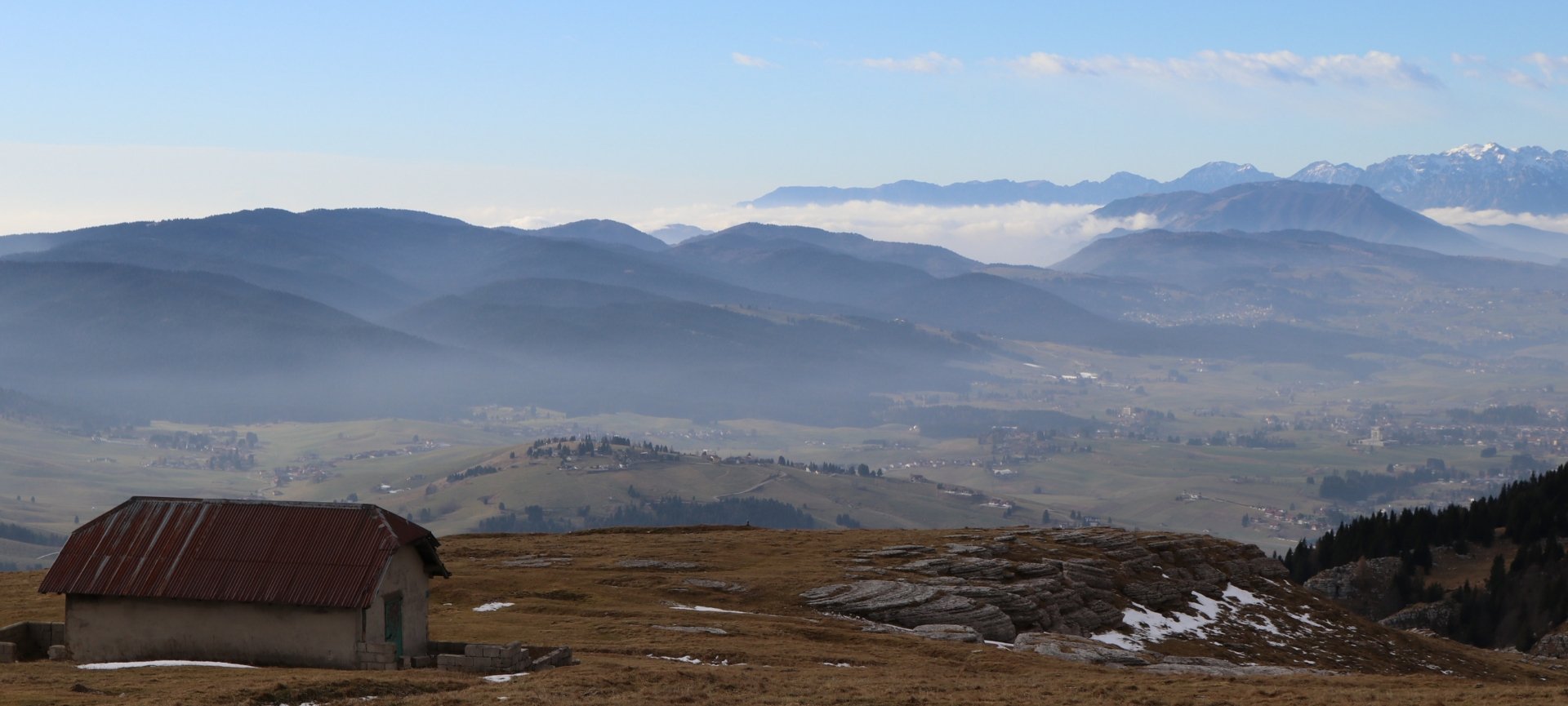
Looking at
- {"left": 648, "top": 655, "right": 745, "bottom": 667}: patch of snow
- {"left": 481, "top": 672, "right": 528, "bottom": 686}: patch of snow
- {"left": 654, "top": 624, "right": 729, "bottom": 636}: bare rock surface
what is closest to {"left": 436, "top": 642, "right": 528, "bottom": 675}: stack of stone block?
{"left": 481, "top": 672, "right": 528, "bottom": 686}: patch of snow

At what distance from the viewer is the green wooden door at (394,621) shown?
4822 cm

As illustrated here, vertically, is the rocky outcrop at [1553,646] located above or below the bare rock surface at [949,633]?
below

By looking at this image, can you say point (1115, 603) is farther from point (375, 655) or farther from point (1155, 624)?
point (375, 655)

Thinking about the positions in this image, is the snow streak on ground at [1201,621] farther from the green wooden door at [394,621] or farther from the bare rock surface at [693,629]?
the green wooden door at [394,621]

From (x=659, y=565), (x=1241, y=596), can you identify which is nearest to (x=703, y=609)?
(x=659, y=565)

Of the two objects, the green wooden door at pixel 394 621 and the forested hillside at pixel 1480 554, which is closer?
the green wooden door at pixel 394 621

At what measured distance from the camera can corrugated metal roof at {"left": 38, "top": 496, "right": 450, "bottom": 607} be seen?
47312mm

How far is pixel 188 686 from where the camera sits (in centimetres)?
3953

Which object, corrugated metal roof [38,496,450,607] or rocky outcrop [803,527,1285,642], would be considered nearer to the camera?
corrugated metal roof [38,496,450,607]

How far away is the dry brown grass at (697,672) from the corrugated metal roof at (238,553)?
361 cm

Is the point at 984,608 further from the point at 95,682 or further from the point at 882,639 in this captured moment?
the point at 95,682

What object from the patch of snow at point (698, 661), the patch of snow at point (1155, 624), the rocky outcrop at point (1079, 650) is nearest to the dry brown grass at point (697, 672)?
the patch of snow at point (698, 661)

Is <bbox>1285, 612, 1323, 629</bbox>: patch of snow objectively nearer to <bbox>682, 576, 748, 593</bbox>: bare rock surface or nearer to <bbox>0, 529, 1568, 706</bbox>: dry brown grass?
<bbox>0, 529, 1568, 706</bbox>: dry brown grass

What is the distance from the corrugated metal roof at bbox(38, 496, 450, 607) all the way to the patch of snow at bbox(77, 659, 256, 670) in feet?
6.94
